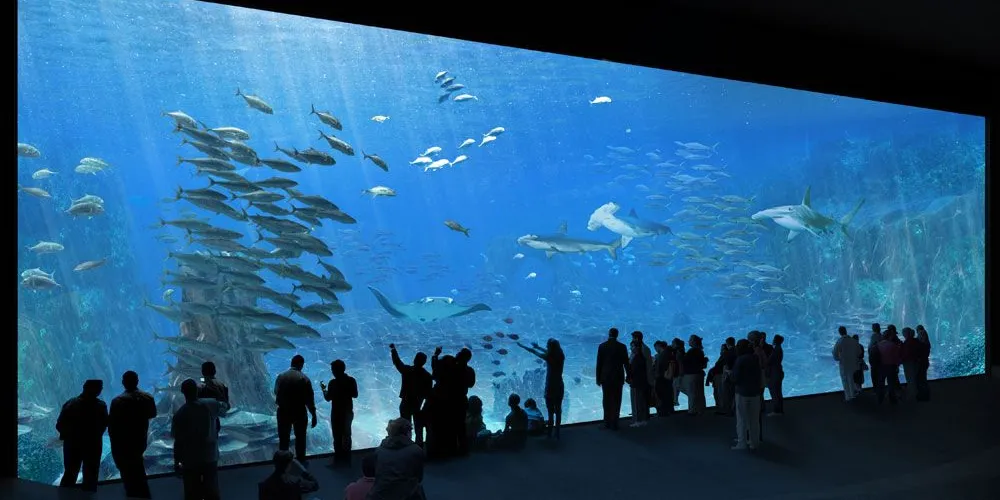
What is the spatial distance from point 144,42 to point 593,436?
38.8m

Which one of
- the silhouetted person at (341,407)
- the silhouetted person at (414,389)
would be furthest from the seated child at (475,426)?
the silhouetted person at (341,407)

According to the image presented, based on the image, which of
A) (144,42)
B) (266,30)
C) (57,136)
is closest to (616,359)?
(266,30)

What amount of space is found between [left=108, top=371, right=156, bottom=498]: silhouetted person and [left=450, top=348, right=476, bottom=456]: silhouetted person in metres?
2.79

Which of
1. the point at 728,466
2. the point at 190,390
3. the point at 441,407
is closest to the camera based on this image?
the point at 190,390

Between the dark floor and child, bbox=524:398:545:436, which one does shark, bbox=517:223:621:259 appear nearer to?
the dark floor

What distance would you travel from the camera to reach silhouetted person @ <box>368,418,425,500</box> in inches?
135

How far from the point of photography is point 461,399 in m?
7.12

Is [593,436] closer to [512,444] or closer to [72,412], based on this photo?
[512,444]

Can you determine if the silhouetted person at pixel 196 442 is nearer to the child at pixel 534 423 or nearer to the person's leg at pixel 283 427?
the person's leg at pixel 283 427

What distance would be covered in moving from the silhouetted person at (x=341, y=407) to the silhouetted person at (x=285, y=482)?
8.74 ft

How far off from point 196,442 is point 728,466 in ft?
16.2

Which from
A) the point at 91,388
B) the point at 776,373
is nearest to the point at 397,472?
the point at 91,388

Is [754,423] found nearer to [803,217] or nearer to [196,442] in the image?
[196,442]

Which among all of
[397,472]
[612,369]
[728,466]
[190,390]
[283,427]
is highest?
[190,390]
